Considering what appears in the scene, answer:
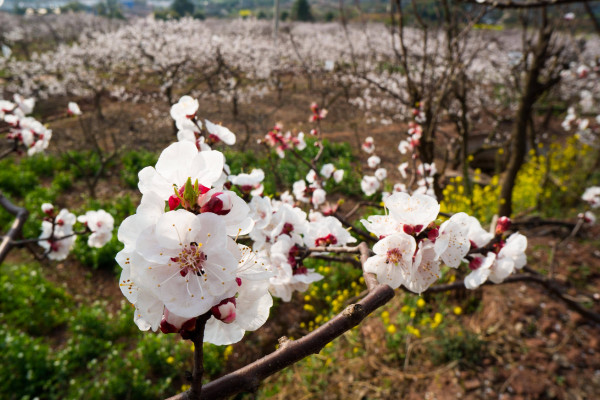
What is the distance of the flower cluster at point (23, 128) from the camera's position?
8.39 feet

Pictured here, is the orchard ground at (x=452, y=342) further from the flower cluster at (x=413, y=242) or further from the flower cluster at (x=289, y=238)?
the flower cluster at (x=413, y=242)

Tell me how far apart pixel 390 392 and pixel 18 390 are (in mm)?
3026

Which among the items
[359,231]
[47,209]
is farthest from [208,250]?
[47,209]

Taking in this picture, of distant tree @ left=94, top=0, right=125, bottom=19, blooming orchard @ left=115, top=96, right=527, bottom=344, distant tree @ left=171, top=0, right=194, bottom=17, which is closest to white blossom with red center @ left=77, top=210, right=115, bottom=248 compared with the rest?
blooming orchard @ left=115, top=96, right=527, bottom=344

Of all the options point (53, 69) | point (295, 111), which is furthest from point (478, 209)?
point (53, 69)

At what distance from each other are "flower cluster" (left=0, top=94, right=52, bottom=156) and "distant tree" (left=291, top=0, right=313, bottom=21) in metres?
30.4

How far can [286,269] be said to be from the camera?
4.26 feet

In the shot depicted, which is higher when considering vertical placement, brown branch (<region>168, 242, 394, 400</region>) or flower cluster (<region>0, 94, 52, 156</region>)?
brown branch (<region>168, 242, 394, 400</region>)

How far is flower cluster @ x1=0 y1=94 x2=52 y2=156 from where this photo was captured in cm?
256

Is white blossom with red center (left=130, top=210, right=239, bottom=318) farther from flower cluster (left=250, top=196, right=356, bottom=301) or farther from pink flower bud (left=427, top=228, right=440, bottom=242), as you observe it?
flower cluster (left=250, top=196, right=356, bottom=301)

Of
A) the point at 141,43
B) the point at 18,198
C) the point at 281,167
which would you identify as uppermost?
the point at 141,43

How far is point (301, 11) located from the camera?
30.0 meters

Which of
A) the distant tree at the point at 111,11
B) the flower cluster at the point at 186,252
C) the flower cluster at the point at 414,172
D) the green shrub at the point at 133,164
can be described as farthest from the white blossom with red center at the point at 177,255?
the distant tree at the point at 111,11

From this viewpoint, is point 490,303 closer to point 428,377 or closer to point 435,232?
point 428,377
